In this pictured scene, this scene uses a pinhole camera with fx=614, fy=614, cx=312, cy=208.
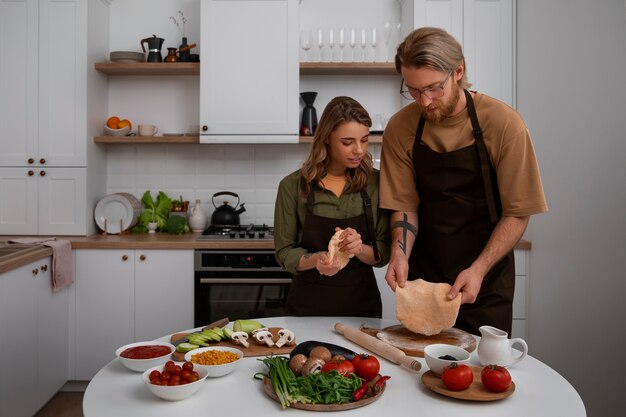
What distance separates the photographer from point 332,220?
2.44 meters

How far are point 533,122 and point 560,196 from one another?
2.02 feet

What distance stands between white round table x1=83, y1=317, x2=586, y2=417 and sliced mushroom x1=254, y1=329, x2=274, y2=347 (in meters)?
0.14

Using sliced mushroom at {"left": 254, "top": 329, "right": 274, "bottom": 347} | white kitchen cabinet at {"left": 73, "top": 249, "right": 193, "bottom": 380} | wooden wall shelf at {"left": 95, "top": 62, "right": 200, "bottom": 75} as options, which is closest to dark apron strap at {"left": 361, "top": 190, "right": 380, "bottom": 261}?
sliced mushroom at {"left": 254, "top": 329, "right": 274, "bottom": 347}

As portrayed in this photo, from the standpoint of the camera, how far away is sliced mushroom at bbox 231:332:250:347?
1.86 m

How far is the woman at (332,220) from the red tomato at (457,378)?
895 millimetres

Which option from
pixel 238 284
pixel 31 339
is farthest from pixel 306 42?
pixel 31 339

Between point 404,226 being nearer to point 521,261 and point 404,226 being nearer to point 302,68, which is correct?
point 521,261

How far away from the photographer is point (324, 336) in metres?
2.01

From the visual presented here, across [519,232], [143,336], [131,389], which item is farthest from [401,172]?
[143,336]

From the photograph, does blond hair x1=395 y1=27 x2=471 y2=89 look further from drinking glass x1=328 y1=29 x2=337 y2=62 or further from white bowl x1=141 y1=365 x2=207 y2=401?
drinking glass x1=328 y1=29 x2=337 y2=62

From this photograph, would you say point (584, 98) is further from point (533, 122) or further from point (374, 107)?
point (374, 107)

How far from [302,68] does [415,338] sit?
2.58 meters

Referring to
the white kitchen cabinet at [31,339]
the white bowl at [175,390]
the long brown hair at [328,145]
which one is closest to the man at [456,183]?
the long brown hair at [328,145]

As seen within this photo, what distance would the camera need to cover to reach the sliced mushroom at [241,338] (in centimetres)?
186
